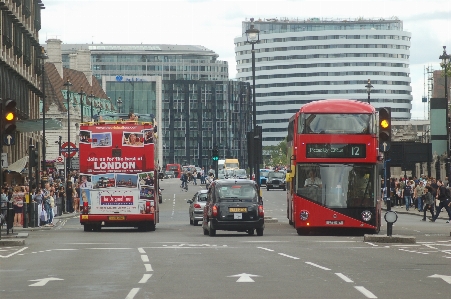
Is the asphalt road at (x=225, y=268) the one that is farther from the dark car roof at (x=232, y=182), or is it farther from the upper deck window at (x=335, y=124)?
the upper deck window at (x=335, y=124)

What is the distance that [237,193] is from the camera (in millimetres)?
37250

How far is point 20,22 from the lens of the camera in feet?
233

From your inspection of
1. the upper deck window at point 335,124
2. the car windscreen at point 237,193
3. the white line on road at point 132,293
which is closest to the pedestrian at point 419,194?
the car windscreen at point 237,193

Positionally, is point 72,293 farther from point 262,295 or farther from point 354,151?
point 354,151

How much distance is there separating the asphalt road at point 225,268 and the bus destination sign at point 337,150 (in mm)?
2662

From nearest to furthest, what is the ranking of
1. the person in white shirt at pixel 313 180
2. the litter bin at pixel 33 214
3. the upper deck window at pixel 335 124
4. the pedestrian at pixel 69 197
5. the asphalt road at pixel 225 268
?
the asphalt road at pixel 225 268
the upper deck window at pixel 335 124
the person in white shirt at pixel 313 180
the litter bin at pixel 33 214
the pedestrian at pixel 69 197

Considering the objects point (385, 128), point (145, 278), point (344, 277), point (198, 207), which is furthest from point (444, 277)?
point (198, 207)

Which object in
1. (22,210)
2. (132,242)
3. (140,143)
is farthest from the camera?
(22,210)

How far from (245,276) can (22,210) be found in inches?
1132

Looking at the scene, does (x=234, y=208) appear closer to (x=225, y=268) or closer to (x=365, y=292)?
(x=225, y=268)

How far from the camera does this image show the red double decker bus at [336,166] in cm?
3612

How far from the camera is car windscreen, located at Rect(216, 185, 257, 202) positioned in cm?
3712

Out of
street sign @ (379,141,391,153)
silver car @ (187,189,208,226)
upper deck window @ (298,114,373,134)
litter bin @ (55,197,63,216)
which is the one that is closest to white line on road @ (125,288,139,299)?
street sign @ (379,141,391,153)

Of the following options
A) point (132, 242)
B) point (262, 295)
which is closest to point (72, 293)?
point (262, 295)
